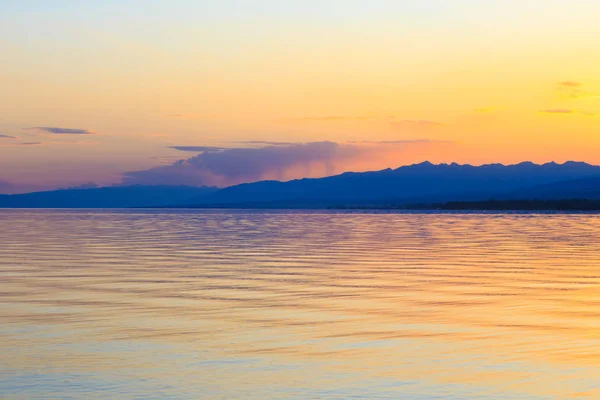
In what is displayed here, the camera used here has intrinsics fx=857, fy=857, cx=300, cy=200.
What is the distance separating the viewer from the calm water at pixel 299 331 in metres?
12.8

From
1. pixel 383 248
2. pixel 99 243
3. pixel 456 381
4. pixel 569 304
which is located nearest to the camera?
pixel 456 381

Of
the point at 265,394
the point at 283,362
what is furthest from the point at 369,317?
the point at 265,394

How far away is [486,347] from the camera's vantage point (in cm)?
1578

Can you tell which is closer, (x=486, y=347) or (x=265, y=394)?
(x=265, y=394)

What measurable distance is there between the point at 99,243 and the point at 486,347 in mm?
37762

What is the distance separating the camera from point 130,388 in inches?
492

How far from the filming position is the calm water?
12797 mm

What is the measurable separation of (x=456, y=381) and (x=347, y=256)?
26.6m

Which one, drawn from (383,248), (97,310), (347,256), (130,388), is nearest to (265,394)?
(130,388)

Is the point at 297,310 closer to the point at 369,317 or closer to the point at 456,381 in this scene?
the point at 369,317

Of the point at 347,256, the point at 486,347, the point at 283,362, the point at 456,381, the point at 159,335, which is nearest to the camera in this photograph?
the point at 456,381

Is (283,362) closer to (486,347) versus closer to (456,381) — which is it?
(456,381)

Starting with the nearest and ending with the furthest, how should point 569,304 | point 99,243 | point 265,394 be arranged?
1. point 265,394
2. point 569,304
3. point 99,243

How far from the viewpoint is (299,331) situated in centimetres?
1744
